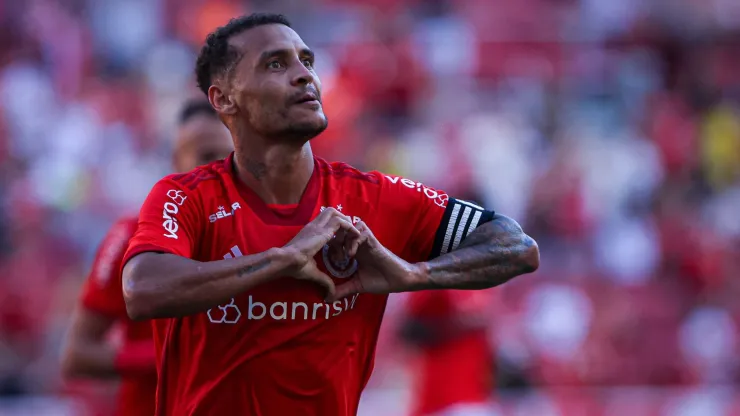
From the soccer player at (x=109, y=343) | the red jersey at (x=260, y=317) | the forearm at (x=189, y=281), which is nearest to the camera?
the forearm at (x=189, y=281)

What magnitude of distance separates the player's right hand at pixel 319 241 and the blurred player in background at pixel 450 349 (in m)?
3.76

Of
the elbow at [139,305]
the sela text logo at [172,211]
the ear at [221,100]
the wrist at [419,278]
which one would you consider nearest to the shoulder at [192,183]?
the sela text logo at [172,211]

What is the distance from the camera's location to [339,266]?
12.3ft

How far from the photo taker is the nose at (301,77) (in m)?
3.80

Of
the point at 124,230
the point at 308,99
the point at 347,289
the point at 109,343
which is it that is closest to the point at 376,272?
the point at 347,289

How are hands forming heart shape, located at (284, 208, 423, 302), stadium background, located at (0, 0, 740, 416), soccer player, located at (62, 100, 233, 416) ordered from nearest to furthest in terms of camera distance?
hands forming heart shape, located at (284, 208, 423, 302) < soccer player, located at (62, 100, 233, 416) < stadium background, located at (0, 0, 740, 416)

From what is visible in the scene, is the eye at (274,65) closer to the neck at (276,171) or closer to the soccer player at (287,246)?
the soccer player at (287,246)

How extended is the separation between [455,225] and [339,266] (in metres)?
0.47

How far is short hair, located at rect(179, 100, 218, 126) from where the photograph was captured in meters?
5.68

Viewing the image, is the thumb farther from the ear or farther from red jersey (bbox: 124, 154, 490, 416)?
the ear

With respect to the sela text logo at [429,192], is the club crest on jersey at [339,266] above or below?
below

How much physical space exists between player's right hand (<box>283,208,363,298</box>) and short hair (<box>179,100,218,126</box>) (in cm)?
223

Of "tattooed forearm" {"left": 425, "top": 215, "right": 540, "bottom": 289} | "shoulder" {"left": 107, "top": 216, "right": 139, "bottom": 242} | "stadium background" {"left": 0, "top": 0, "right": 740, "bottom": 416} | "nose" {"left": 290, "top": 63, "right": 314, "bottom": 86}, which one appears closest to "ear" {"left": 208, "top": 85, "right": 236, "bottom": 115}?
"nose" {"left": 290, "top": 63, "right": 314, "bottom": 86}

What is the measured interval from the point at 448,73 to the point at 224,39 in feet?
33.0
